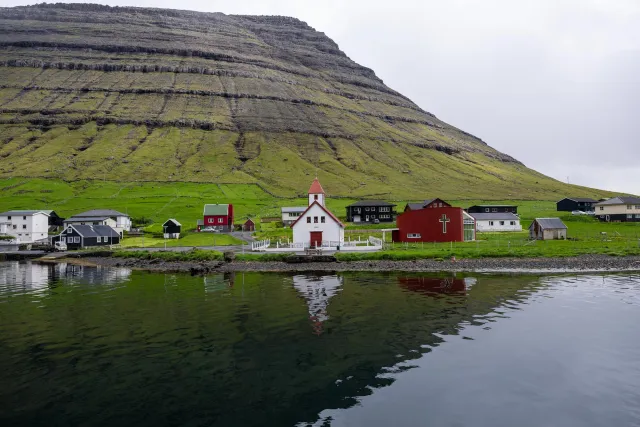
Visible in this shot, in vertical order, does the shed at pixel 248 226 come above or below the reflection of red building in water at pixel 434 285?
above

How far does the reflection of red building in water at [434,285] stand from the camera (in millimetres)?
36812

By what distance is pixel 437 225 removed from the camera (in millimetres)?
68375

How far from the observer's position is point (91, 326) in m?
26.4

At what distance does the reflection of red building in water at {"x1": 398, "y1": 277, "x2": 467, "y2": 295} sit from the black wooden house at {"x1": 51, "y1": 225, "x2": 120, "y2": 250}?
218ft

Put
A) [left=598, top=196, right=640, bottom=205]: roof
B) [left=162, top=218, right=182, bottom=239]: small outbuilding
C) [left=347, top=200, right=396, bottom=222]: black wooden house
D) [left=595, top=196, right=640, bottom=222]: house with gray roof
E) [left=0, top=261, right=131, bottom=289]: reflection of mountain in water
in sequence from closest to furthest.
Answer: [left=0, top=261, right=131, bottom=289]: reflection of mountain in water → [left=162, top=218, right=182, bottom=239]: small outbuilding → [left=598, top=196, right=640, bottom=205]: roof → [left=595, top=196, right=640, bottom=222]: house with gray roof → [left=347, top=200, right=396, bottom=222]: black wooden house

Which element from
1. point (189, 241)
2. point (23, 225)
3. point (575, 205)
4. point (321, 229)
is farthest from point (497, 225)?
point (23, 225)

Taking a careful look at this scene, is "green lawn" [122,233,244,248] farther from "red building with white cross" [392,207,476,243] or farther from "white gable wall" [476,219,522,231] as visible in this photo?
"white gable wall" [476,219,522,231]

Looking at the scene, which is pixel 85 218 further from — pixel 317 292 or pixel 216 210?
pixel 317 292

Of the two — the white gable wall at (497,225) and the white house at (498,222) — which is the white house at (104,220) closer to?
the white house at (498,222)

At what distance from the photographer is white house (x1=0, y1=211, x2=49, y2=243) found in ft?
334

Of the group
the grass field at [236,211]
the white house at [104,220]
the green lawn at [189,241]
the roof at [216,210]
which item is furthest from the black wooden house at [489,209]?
the white house at [104,220]

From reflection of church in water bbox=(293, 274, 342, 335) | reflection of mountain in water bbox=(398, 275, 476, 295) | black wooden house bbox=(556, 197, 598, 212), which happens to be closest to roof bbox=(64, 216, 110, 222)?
reflection of church in water bbox=(293, 274, 342, 335)

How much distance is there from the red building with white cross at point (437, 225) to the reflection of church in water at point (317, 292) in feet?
85.0

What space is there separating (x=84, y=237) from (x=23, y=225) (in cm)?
2912
